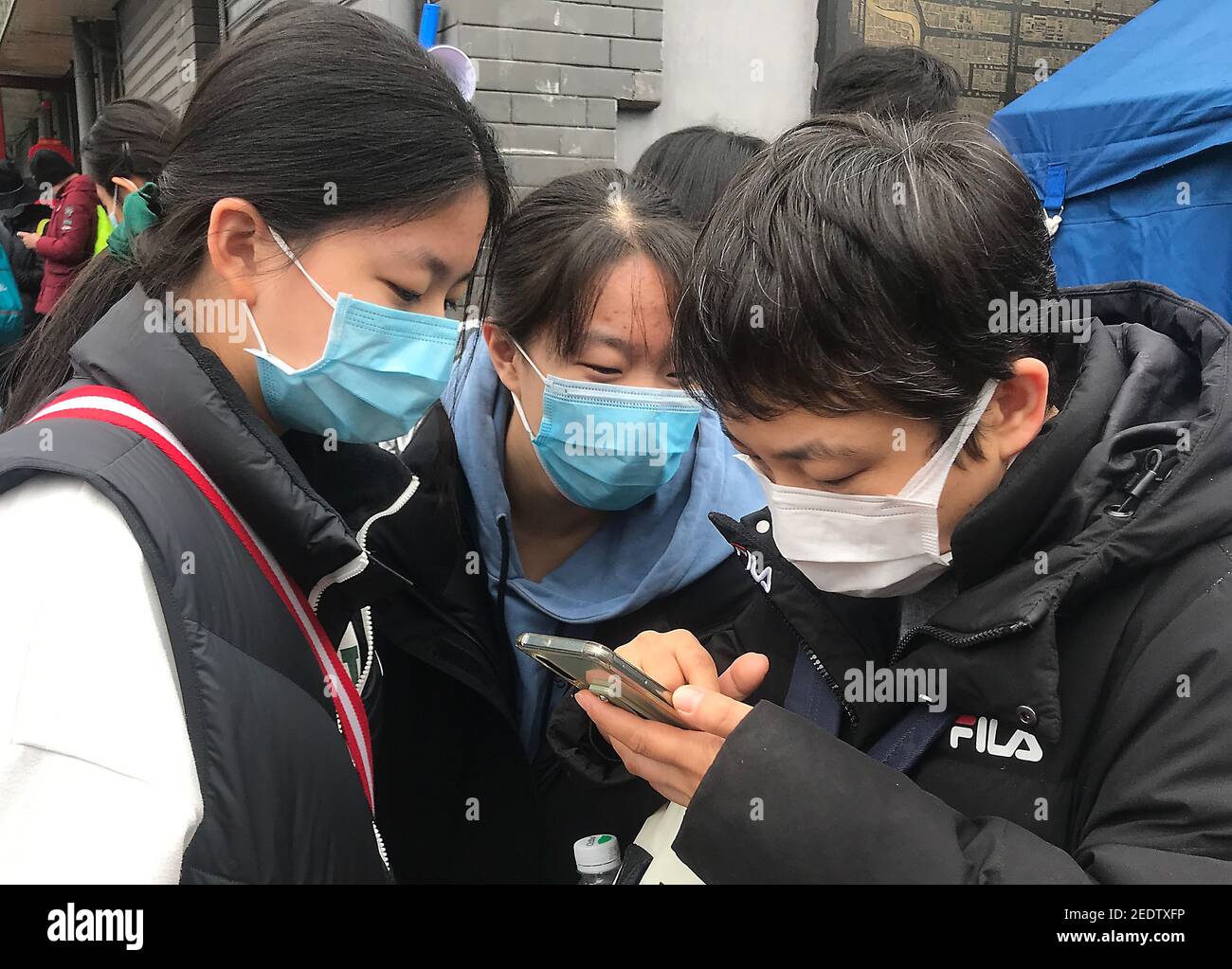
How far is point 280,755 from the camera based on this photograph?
1125 millimetres

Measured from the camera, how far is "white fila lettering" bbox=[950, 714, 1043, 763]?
1131 mm

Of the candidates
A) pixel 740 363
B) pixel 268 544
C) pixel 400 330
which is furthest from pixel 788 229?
pixel 268 544

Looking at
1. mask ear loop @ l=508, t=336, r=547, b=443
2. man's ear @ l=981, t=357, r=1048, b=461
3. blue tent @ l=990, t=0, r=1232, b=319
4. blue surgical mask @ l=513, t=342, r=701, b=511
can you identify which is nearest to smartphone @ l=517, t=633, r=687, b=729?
man's ear @ l=981, t=357, r=1048, b=461

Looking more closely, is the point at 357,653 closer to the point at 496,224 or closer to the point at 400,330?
the point at 400,330

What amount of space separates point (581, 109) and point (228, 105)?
3.16 meters

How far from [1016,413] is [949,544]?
182 mm

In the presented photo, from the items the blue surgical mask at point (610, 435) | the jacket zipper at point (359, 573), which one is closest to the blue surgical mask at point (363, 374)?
the jacket zipper at point (359, 573)

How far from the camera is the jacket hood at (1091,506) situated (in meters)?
1.06

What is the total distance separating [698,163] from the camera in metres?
2.72

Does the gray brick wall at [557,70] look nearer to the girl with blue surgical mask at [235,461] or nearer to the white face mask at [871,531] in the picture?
the girl with blue surgical mask at [235,461]

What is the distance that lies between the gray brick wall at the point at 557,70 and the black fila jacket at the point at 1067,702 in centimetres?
337

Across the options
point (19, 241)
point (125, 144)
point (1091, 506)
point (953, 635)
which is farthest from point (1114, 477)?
point (19, 241)

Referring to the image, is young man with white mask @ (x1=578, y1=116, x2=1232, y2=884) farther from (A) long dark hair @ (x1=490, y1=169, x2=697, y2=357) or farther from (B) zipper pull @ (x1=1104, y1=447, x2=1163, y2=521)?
(A) long dark hair @ (x1=490, y1=169, x2=697, y2=357)

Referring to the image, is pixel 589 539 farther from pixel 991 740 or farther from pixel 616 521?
pixel 991 740
